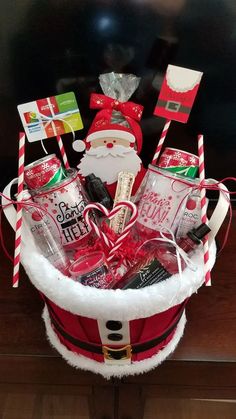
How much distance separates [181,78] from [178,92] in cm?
3

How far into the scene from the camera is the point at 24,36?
0.83m

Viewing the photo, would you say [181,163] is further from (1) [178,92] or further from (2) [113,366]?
(2) [113,366]

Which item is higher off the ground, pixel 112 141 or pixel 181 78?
pixel 181 78

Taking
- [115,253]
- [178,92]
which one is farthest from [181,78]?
[115,253]

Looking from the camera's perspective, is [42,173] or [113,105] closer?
[42,173]

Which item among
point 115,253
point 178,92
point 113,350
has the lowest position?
point 113,350

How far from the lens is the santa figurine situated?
0.84 metres

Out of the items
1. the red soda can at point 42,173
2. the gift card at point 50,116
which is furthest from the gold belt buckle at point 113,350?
the gift card at point 50,116

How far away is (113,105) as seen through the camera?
33.7 inches

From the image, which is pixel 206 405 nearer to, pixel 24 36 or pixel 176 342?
pixel 176 342

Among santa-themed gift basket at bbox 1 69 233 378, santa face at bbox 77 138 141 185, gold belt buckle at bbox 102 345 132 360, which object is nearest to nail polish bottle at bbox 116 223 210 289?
santa-themed gift basket at bbox 1 69 233 378

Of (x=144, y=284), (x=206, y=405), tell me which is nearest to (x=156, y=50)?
(x=144, y=284)

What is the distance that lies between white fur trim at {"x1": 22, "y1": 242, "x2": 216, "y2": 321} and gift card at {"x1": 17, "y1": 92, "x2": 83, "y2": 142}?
0.34m

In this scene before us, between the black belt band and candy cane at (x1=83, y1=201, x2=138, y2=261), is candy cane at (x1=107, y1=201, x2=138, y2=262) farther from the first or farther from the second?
the black belt band
